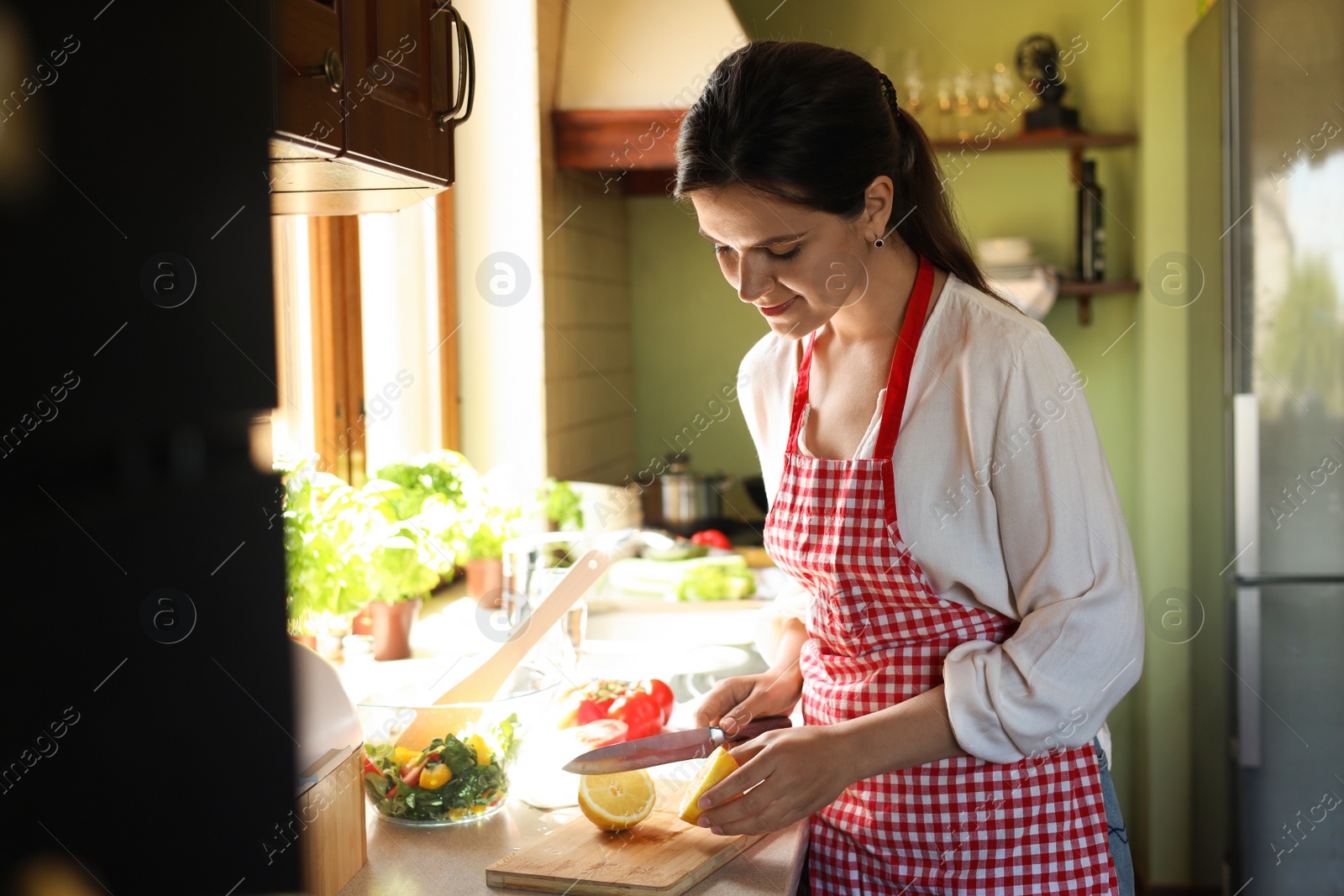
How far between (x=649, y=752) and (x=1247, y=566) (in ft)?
6.54

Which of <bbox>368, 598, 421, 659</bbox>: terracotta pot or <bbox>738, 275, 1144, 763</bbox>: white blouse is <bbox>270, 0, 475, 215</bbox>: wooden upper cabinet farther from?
<bbox>368, 598, 421, 659</bbox>: terracotta pot

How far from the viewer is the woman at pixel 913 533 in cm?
93

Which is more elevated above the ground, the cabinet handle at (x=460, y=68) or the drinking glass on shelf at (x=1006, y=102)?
the drinking glass on shelf at (x=1006, y=102)

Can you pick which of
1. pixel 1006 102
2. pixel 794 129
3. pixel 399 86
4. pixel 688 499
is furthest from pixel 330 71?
pixel 1006 102

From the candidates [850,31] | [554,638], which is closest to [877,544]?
[554,638]

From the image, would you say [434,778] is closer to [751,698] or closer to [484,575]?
[751,698]

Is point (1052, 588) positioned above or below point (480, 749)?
above

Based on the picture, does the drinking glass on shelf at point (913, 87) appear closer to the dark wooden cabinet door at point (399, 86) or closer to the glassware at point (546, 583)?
the glassware at point (546, 583)

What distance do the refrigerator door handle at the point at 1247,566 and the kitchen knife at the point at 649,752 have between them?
186 cm

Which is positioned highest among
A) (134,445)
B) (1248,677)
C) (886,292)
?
(886,292)

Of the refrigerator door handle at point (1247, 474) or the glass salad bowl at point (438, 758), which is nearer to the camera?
the glass salad bowl at point (438, 758)

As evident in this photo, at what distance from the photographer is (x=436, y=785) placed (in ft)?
3.46

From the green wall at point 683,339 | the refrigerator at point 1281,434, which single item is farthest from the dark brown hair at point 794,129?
the green wall at point 683,339

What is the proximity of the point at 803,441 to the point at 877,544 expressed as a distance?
0.17 metres
